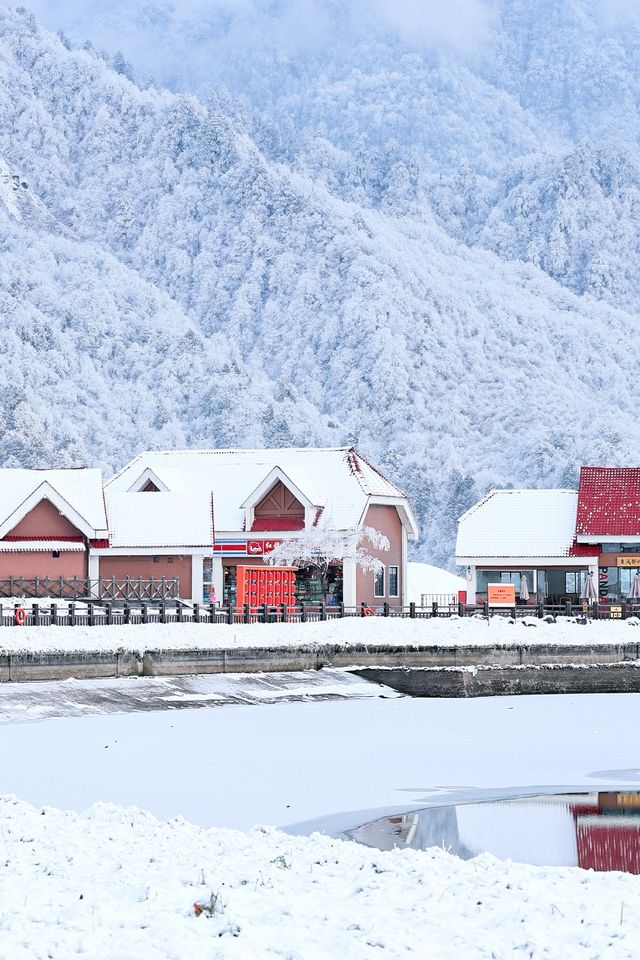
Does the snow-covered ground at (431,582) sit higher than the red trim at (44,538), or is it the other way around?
the red trim at (44,538)

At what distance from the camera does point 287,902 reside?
42.4ft

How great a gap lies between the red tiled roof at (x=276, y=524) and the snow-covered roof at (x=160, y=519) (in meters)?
3.41

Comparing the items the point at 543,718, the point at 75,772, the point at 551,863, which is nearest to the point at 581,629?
the point at 543,718

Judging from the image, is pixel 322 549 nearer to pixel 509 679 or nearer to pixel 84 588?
pixel 84 588

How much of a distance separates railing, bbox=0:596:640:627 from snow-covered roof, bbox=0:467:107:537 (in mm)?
5043

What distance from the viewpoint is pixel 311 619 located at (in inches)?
2282

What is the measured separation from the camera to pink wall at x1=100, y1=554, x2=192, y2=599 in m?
72.4

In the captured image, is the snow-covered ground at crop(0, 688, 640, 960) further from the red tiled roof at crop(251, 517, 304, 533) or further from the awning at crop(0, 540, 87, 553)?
the red tiled roof at crop(251, 517, 304, 533)

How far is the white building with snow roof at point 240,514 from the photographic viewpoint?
7269cm

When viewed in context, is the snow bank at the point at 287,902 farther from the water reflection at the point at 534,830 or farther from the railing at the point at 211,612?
the railing at the point at 211,612

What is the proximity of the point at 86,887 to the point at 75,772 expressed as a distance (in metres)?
11.9

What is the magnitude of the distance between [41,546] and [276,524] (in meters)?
12.4

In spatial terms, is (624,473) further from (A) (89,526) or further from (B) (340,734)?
(B) (340,734)

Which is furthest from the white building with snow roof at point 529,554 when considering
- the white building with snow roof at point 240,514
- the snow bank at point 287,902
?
the snow bank at point 287,902
